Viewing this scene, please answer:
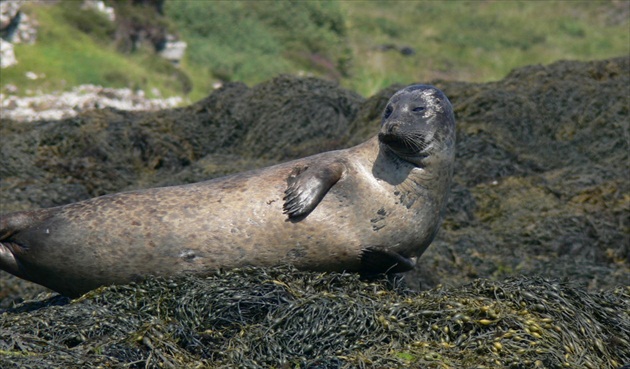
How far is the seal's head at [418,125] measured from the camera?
6148 millimetres

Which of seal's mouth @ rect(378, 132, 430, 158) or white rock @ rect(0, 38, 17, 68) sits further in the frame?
white rock @ rect(0, 38, 17, 68)

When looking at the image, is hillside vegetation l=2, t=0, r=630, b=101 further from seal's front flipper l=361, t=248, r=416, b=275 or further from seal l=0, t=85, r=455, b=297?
seal's front flipper l=361, t=248, r=416, b=275

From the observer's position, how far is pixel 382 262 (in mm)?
6031

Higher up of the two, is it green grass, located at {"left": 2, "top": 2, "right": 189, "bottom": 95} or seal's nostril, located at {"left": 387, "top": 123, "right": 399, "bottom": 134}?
seal's nostril, located at {"left": 387, "top": 123, "right": 399, "bottom": 134}

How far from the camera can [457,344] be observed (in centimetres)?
484

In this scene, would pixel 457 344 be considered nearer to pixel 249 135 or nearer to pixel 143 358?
pixel 143 358

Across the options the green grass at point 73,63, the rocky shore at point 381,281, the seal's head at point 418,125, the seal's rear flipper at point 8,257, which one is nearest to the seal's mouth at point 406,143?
the seal's head at point 418,125

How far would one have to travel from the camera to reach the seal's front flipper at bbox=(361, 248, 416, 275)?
599cm

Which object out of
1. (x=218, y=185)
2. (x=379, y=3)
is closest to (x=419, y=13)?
(x=379, y=3)

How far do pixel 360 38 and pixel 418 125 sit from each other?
27.7 meters

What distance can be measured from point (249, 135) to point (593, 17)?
23.3 meters

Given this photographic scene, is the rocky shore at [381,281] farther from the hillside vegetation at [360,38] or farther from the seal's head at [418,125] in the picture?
the hillside vegetation at [360,38]

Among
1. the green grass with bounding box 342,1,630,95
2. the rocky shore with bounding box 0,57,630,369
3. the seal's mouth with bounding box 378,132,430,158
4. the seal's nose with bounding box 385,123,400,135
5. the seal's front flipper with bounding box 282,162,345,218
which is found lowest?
the green grass with bounding box 342,1,630,95

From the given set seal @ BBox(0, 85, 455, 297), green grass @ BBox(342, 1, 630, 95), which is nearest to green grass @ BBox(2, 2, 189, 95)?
green grass @ BBox(342, 1, 630, 95)
